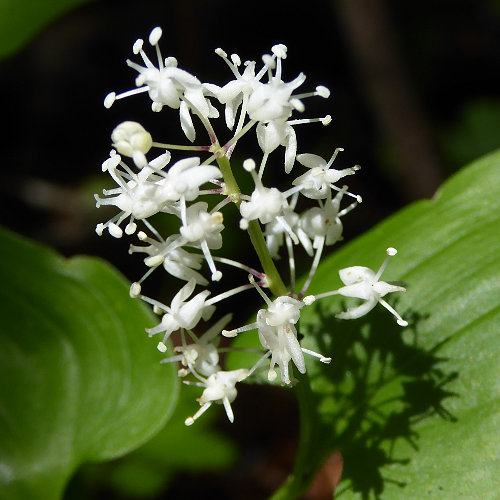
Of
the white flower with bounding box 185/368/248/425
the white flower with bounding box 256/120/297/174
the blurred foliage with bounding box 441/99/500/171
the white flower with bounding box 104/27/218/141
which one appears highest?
the white flower with bounding box 104/27/218/141

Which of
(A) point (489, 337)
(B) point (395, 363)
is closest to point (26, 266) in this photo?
(B) point (395, 363)

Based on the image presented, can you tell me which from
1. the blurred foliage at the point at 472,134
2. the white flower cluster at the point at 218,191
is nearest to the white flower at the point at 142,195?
the white flower cluster at the point at 218,191

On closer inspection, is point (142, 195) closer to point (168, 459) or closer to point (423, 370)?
point (423, 370)

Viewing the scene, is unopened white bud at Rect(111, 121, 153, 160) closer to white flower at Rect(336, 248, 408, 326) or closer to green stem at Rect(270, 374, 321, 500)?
white flower at Rect(336, 248, 408, 326)

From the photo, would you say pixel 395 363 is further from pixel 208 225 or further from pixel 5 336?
pixel 5 336

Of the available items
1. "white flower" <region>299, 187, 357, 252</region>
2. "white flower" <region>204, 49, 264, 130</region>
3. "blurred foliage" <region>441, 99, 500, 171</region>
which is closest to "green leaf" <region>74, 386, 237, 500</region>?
"white flower" <region>299, 187, 357, 252</region>
